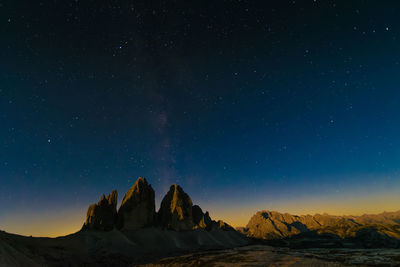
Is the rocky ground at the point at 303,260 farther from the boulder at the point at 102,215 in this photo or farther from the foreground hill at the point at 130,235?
the boulder at the point at 102,215

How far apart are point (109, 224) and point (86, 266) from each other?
53.4 m

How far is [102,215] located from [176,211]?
195 ft

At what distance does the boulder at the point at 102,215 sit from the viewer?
115625mm

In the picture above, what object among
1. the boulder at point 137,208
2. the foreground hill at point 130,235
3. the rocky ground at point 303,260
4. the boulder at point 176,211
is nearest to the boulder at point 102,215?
A: the foreground hill at point 130,235

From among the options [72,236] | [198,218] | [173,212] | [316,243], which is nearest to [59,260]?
[72,236]

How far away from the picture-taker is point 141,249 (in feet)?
343

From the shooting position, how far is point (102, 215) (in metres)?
119

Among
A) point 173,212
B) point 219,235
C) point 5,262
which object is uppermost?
point 173,212

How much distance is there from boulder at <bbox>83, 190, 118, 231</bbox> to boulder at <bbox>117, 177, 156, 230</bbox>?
672 cm

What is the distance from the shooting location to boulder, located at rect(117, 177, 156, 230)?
129 metres

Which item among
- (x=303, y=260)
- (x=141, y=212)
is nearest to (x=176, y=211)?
(x=141, y=212)

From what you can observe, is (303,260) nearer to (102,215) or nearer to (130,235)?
(130,235)

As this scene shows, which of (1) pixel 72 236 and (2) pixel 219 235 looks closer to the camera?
Answer: (1) pixel 72 236

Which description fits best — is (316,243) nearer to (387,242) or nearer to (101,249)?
(387,242)
